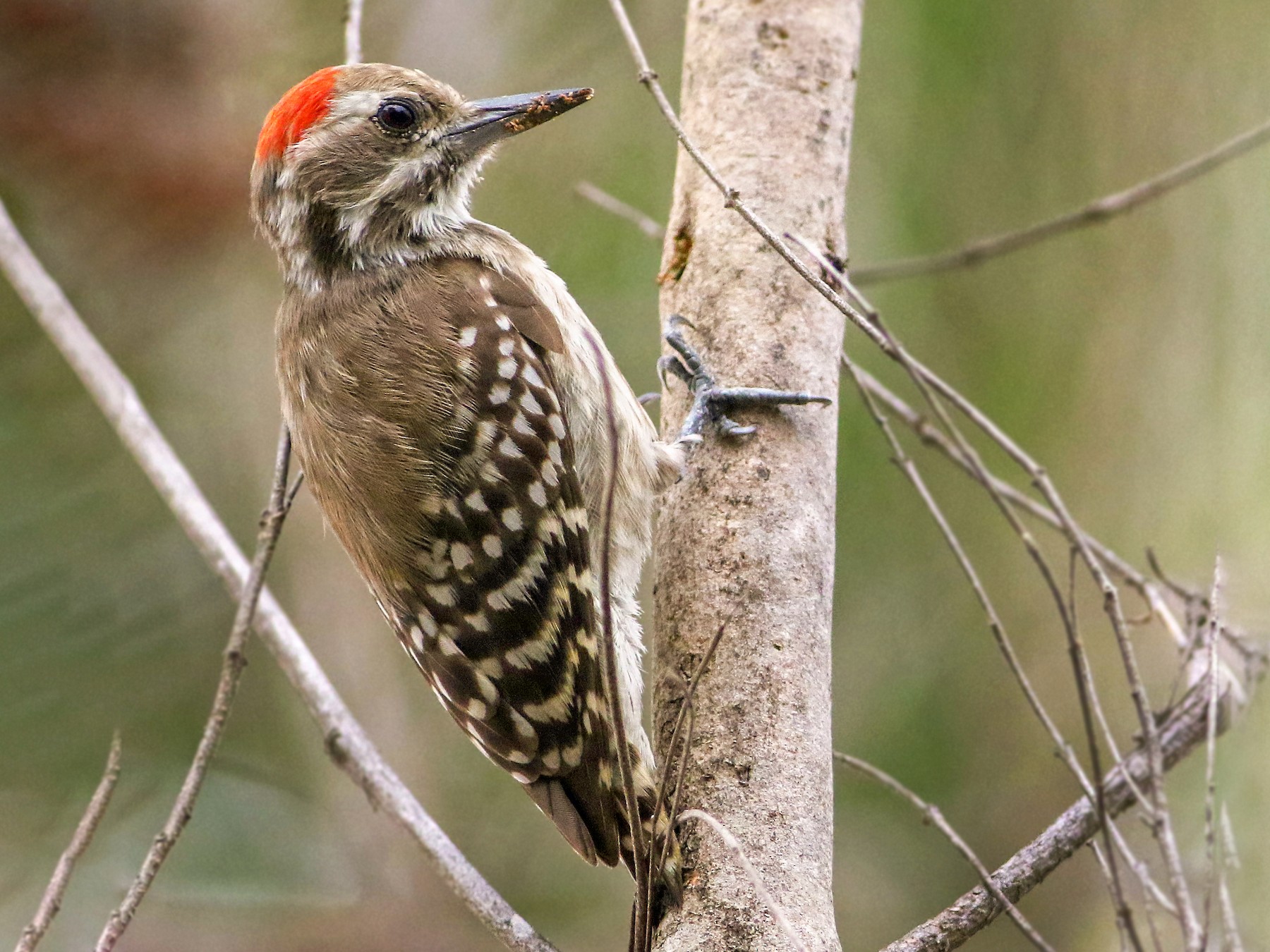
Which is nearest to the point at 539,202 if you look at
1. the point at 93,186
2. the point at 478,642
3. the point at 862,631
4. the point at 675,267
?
the point at 93,186

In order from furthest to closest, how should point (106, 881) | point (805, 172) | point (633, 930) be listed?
point (106, 881)
point (805, 172)
point (633, 930)

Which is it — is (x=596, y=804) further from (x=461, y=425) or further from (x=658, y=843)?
(x=461, y=425)

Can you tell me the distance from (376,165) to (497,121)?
29 cm

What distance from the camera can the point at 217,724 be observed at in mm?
2000

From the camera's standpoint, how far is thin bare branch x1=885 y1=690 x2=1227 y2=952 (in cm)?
168

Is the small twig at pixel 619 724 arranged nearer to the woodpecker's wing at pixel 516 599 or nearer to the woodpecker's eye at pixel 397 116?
the woodpecker's wing at pixel 516 599

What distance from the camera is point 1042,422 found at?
3.98 meters

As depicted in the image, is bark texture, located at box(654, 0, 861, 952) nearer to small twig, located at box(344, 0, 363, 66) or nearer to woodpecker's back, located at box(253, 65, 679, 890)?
woodpecker's back, located at box(253, 65, 679, 890)

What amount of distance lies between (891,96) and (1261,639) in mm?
2508

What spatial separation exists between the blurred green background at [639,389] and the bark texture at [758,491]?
142 cm

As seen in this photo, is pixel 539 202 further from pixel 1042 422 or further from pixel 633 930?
pixel 633 930

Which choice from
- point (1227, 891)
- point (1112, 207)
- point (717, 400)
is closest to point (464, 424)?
point (717, 400)

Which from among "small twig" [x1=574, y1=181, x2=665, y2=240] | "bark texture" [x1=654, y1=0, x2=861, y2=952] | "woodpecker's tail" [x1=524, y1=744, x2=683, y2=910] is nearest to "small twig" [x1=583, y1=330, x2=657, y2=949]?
"bark texture" [x1=654, y1=0, x2=861, y2=952]

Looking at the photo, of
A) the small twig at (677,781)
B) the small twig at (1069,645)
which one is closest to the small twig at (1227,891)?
the small twig at (1069,645)
